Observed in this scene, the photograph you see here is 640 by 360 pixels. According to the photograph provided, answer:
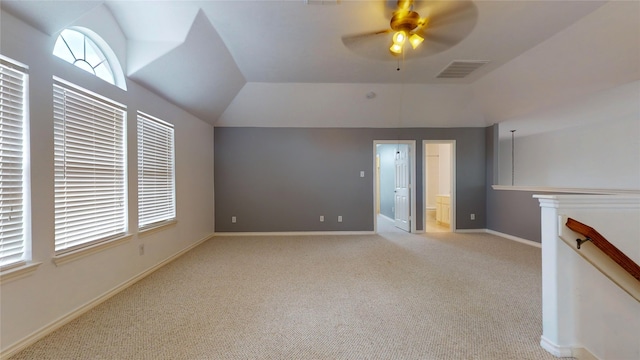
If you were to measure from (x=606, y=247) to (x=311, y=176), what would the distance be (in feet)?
14.3

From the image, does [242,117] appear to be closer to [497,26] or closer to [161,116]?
[161,116]

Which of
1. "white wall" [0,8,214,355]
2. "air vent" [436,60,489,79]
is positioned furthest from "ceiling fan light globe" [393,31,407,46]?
"white wall" [0,8,214,355]

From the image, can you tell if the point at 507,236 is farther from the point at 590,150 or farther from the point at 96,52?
the point at 96,52

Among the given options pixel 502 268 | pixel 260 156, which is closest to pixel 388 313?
pixel 502 268

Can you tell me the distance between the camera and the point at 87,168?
233 cm

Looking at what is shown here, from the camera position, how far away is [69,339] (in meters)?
1.86

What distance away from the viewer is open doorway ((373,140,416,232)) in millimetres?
5527

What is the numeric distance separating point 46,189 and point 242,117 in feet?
11.4

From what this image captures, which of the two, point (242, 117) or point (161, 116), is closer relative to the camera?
point (161, 116)

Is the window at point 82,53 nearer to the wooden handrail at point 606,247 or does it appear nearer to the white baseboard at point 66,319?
the white baseboard at point 66,319

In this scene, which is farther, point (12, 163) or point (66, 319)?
point (66, 319)

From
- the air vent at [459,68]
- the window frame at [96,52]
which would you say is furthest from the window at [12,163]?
the air vent at [459,68]

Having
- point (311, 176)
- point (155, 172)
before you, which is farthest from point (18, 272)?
point (311, 176)

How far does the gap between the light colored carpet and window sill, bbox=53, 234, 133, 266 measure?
1.67 ft
